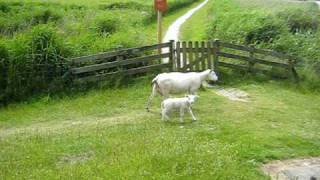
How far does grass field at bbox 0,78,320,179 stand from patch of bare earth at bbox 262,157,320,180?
274 millimetres

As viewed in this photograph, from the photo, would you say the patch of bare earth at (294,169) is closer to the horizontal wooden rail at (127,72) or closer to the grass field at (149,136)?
the grass field at (149,136)

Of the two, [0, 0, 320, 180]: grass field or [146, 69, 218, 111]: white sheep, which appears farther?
[146, 69, 218, 111]: white sheep

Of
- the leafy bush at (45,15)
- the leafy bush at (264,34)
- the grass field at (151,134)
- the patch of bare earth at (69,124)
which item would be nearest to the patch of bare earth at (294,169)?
the grass field at (151,134)

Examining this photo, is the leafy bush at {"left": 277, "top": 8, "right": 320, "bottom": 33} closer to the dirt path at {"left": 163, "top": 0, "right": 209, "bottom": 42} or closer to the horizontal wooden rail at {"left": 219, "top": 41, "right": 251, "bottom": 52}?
the horizontal wooden rail at {"left": 219, "top": 41, "right": 251, "bottom": 52}

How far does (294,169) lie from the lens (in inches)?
476

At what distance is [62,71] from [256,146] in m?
9.32

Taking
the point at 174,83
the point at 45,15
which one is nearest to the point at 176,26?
the point at 45,15

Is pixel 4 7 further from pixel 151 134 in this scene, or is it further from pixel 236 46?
pixel 151 134

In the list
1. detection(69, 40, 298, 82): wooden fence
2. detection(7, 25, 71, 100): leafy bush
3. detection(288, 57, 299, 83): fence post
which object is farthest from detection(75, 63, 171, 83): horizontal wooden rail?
detection(288, 57, 299, 83): fence post

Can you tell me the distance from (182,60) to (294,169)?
387 inches

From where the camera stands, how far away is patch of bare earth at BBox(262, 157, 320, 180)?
38.1 ft

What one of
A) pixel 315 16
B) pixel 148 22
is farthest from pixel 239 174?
pixel 148 22

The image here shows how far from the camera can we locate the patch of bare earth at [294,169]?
11625 millimetres

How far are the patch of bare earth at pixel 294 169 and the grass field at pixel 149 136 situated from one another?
Result: 274 mm
